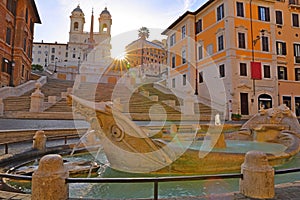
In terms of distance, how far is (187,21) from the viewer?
34406 mm

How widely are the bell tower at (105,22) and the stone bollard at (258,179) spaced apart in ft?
220

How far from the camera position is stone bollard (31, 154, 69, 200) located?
10.5 ft

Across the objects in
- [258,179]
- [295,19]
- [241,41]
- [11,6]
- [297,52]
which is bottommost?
[258,179]

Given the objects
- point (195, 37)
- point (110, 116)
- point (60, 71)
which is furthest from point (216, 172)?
point (60, 71)

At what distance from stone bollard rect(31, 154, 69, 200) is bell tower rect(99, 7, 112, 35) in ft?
219

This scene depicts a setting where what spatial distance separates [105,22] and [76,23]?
1513 centimetres

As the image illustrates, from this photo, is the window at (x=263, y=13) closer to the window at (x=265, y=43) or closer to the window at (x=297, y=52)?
the window at (x=265, y=43)

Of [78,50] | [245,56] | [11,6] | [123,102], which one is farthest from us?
[78,50]

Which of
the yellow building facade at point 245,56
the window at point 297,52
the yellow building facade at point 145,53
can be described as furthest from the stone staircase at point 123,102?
the yellow building facade at point 145,53

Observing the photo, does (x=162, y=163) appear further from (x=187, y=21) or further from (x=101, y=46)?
(x=101, y=46)

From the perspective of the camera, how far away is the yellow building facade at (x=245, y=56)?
88.4 feet

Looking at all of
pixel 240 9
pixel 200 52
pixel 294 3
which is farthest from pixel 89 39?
pixel 294 3

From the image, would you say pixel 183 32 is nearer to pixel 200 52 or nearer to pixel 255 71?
pixel 200 52

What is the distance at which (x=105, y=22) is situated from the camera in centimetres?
6669
